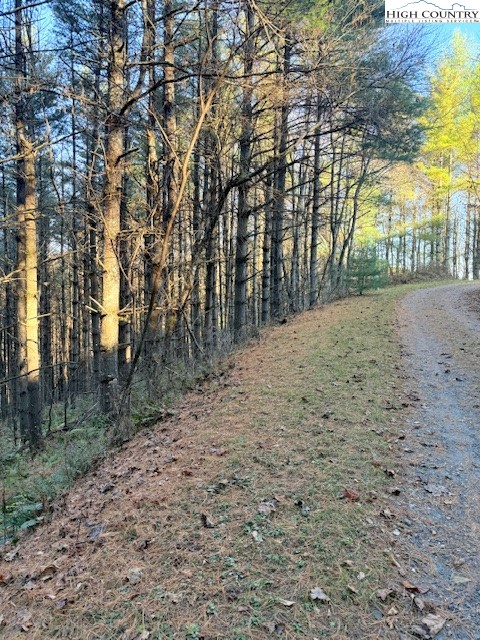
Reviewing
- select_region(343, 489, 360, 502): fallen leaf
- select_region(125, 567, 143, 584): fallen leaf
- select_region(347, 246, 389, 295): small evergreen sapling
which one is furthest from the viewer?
select_region(347, 246, 389, 295): small evergreen sapling

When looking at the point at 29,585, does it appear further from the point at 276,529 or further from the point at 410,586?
the point at 410,586

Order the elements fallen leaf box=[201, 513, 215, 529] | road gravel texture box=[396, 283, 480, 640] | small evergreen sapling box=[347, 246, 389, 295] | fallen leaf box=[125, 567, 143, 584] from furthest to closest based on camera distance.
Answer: small evergreen sapling box=[347, 246, 389, 295] < fallen leaf box=[201, 513, 215, 529] < fallen leaf box=[125, 567, 143, 584] < road gravel texture box=[396, 283, 480, 640]

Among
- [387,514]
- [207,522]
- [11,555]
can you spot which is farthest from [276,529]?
[11,555]

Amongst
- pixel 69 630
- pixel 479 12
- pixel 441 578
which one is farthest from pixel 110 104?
pixel 479 12

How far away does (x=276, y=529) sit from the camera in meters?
3.05

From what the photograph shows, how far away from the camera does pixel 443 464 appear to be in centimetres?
391

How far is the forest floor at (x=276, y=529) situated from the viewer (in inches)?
93.7

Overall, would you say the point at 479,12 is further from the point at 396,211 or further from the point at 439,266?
the point at 396,211

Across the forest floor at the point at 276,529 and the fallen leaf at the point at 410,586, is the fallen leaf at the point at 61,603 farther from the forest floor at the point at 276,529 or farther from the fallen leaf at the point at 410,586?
the fallen leaf at the point at 410,586

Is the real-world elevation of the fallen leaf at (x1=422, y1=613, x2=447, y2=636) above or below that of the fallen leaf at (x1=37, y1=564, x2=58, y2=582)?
above

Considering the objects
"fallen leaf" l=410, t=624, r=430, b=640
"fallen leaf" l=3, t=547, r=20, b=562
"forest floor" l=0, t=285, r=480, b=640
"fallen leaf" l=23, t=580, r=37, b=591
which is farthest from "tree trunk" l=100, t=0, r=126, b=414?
"fallen leaf" l=410, t=624, r=430, b=640

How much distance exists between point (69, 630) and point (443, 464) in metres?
3.35

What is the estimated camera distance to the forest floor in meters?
2.38

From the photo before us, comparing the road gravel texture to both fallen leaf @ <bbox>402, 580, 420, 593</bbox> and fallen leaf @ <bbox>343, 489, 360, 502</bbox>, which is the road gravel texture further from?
fallen leaf @ <bbox>343, 489, 360, 502</bbox>
